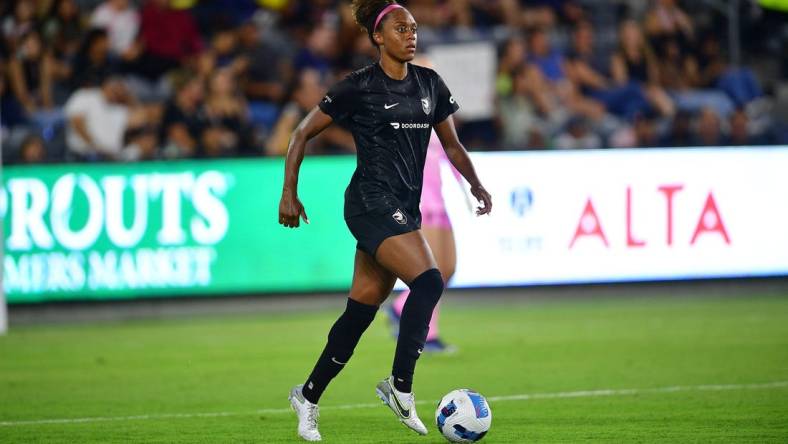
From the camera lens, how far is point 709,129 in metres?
17.5

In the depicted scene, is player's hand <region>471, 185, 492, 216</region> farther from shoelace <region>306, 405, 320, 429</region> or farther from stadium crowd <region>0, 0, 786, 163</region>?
stadium crowd <region>0, 0, 786, 163</region>

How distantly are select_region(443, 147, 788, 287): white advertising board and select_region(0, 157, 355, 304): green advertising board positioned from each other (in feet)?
5.11

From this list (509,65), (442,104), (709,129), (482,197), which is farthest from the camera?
(509,65)

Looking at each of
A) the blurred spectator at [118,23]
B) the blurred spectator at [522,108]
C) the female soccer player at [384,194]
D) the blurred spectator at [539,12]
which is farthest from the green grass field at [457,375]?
the blurred spectator at [539,12]

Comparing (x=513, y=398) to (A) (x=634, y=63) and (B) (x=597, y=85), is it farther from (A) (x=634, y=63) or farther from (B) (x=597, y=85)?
(A) (x=634, y=63)

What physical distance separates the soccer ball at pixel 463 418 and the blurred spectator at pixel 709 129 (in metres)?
10.0

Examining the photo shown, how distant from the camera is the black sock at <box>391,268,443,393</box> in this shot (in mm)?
7242

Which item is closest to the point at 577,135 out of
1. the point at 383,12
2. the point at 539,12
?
the point at 539,12

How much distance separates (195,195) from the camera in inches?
588

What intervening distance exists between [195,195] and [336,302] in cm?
204

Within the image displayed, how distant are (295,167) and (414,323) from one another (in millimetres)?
1045

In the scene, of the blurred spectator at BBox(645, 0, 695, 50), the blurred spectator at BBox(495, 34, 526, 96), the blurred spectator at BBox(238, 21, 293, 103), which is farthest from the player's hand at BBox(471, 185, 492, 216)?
the blurred spectator at BBox(645, 0, 695, 50)

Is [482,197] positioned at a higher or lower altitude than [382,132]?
lower

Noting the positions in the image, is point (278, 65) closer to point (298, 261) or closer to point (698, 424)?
point (298, 261)
